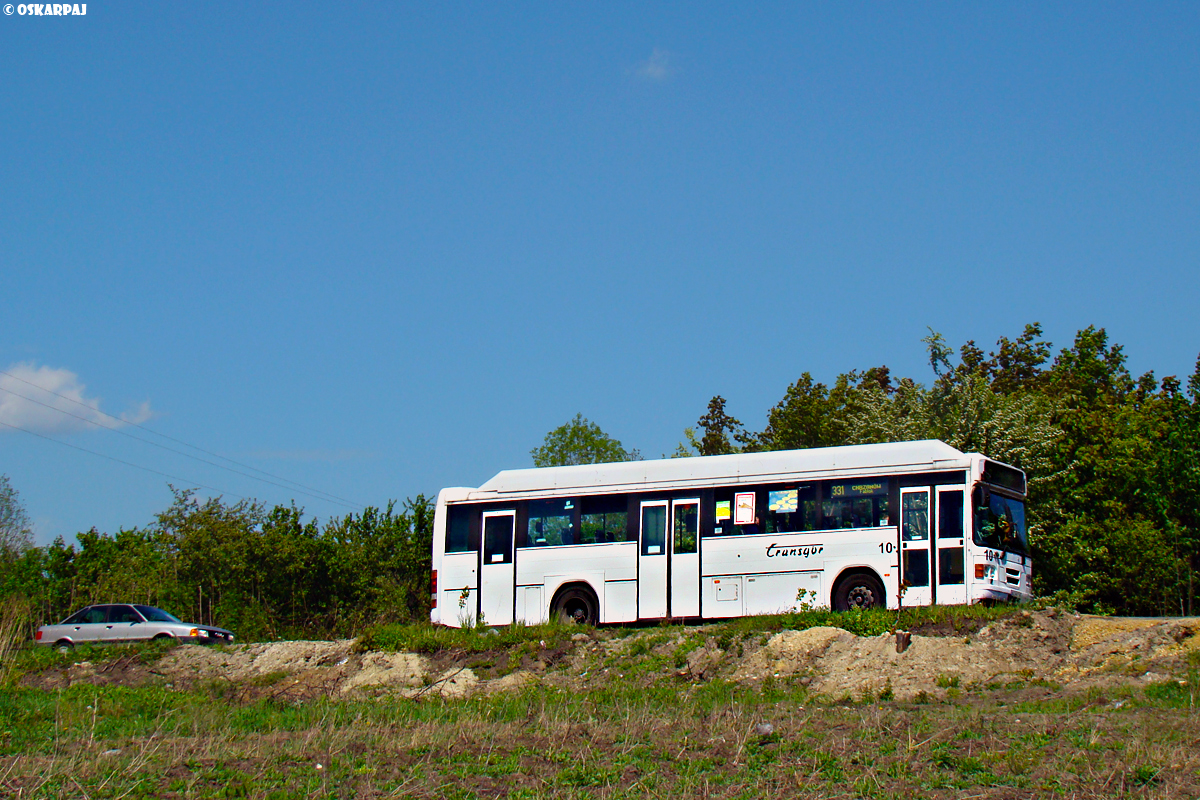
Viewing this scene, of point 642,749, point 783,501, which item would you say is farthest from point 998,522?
point 642,749

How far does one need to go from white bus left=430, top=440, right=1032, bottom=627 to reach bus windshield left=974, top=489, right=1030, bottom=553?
3 centimetres

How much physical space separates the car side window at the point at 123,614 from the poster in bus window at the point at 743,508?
583 inches

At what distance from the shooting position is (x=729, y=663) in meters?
19.0

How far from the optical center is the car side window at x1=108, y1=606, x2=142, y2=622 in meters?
26.8

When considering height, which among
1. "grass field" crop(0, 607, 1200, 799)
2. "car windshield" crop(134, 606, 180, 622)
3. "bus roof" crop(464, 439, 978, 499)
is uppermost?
"bus roof" crop(464, 439, 978, 499)

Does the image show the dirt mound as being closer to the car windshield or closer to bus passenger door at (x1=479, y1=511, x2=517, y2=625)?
bus passenger door at (x1=479, y1=511, x2=517, y2=625)

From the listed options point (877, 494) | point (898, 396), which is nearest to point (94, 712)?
point (877, 494)

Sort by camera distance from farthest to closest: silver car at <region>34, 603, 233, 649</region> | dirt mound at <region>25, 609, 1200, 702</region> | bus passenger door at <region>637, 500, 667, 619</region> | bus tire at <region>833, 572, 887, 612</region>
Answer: silver car at <region>34, 603, 233, 649</region>, bus passenger door at <region>637, 500, 667, 619</region>, bus tire at <region>833, 572, 887, 612</region>, dirt mound at <region>25, 609, 1200, 702</region>

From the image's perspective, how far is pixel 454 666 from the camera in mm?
20938

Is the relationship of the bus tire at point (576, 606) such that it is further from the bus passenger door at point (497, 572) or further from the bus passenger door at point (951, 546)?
the bus passenger door at point (951, 546)

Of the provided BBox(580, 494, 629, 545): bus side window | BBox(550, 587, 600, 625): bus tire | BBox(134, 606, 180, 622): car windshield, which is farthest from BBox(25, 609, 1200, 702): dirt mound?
BBox(134, 606, 180, 622): car windshield

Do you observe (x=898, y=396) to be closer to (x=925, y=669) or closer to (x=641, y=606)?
(x=641, y=606)

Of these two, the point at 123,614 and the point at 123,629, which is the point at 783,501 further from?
the point at 123,614

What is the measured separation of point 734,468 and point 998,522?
493 centimetres
